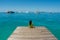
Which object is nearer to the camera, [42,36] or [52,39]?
[52,39]

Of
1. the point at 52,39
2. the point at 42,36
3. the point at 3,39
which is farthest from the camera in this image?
the point at 3,39

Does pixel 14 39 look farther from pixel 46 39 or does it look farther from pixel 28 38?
pixel 46 39

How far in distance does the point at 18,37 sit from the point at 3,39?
544 centimetres

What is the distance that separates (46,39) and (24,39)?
111 cm

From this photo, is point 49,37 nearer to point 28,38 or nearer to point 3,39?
→ point 28,38

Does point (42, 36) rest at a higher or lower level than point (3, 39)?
higher

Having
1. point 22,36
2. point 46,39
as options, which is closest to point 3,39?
point 22,36

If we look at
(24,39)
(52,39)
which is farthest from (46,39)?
(24,39)

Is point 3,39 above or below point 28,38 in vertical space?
below

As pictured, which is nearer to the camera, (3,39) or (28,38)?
(28,38)

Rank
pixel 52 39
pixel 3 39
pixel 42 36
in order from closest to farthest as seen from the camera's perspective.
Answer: pixel 52 39, pixel 42 36, pixel 3 39

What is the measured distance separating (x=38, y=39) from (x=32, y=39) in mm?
306

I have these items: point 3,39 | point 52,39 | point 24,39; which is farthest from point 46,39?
point 3,39

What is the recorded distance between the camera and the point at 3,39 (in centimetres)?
1706
